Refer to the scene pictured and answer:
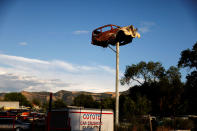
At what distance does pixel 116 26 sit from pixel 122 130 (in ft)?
55.0

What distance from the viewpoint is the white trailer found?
14438 millimetres

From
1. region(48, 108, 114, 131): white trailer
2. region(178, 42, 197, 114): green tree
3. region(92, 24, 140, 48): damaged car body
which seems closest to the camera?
region(48, 108, 114, 131): white trailer

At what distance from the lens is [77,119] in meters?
14.9

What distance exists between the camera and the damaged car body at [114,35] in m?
30.7

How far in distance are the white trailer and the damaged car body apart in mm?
16090

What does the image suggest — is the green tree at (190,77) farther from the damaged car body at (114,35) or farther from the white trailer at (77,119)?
the white trailer at (77,119)

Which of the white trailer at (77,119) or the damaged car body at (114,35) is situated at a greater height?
the damaged car body at (114,35)

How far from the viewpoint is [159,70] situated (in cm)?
7106

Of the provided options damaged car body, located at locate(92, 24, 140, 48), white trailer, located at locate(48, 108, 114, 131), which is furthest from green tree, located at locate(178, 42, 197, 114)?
white trailer, located at locate(48, 108, 114, 131)

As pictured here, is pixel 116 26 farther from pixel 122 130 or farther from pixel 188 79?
pixel 188 79

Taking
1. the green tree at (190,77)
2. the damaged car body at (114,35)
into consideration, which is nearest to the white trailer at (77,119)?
the damaged car body at (114,35)

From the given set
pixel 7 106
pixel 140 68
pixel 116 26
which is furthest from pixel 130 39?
pixel 7 106

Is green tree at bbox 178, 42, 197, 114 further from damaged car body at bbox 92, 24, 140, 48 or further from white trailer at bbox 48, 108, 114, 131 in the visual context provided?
white trailer at bbox 48, 108, 114, 131

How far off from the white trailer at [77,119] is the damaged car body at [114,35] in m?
16.1
